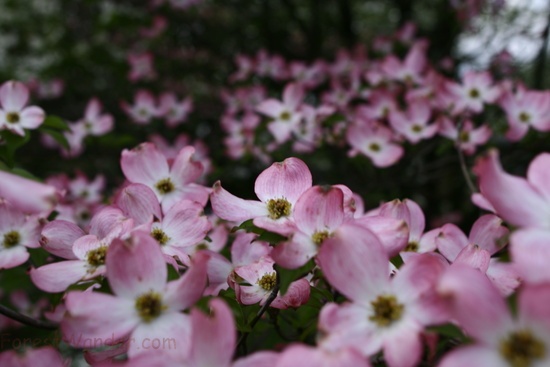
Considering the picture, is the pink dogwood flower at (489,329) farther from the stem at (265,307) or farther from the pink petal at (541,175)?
the stem at (265,307)

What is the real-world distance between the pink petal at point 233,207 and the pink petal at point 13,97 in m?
0.69

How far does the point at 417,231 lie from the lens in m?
0.86

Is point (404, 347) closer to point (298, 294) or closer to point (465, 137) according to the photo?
point (298, 294)

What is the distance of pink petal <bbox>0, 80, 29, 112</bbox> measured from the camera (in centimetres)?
119

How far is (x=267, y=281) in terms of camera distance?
749 mm

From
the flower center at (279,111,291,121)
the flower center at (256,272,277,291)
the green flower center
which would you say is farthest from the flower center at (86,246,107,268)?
Result: the green flower center

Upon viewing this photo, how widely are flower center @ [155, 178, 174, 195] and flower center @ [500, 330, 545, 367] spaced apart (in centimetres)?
65

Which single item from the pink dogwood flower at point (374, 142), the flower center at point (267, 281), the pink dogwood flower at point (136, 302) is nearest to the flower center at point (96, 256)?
the pink dogwood flower at point (136, 302)

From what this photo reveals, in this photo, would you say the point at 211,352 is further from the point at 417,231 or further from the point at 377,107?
the point at 377,107

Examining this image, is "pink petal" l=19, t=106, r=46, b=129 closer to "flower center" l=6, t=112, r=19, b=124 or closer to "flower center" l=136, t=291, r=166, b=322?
"flower center" l=6, t=112, r=19, b=124

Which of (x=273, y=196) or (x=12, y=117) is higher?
(x=273, y=196)

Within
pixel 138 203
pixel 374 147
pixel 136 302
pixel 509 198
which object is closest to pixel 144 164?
pixel 138 203

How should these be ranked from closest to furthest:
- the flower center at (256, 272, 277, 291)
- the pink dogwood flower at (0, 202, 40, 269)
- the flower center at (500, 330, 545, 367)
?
the flower center at (500, 330, 545, 367) < the flower center at (256, 272, 277, 291) < the pink dogwood flower at (0, 202, 40, 269)

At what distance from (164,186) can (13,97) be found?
1.75 feet
